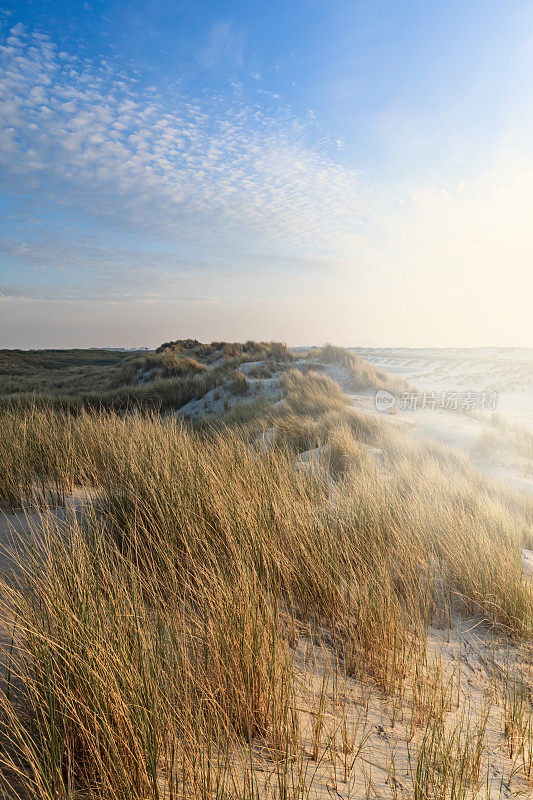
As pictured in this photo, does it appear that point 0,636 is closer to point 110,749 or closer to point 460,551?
point 110,749

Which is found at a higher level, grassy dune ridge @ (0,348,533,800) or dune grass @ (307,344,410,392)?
dune grass @ (307,344,410,392)

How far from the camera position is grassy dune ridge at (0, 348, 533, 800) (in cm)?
131

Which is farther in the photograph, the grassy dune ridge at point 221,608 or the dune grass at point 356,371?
the dune grass at point 356,371

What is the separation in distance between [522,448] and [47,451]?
802 cm

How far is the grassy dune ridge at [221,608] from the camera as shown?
1312 millimetres

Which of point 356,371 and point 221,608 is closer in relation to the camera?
point 221,608

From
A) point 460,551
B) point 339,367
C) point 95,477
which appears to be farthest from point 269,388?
point 460,551

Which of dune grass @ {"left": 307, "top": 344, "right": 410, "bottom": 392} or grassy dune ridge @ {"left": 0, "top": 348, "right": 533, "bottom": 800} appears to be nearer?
grassy dune ridge @ {"left": 0, "top": 348, "right": 533, "bottom": 800}

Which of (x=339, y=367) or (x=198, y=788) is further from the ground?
(x=339, y=367)

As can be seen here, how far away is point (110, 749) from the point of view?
1.30 metres

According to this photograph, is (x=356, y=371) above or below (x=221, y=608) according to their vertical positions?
above

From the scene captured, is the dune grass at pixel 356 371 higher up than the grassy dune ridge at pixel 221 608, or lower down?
higher up

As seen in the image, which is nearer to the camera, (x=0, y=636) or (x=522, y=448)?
(x=0, y=636)

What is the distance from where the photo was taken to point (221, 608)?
1.73m
